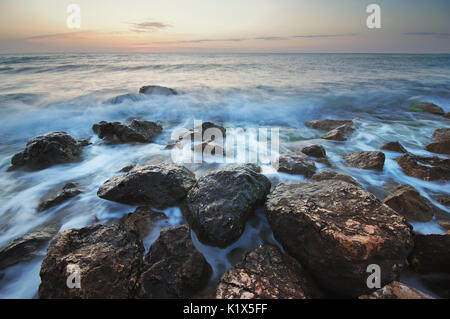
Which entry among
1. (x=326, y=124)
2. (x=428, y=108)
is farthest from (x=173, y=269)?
(x=428, y=108)

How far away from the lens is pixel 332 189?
238 cm

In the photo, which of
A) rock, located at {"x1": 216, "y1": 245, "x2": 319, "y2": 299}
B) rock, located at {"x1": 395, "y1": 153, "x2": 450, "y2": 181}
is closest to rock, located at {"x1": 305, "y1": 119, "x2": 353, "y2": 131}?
rock, located at {"x1": 395, "y1": 153, "x2": 450, "y2": 181}

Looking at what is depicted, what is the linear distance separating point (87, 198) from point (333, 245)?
3.31m

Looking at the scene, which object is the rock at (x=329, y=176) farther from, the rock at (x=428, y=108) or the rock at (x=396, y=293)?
the rock at (x=428, y=108)

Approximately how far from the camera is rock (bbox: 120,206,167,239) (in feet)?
8.31

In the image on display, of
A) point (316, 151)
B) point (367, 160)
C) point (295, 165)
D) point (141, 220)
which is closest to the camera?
point (141, 220)

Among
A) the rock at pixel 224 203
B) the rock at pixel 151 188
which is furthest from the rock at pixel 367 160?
the rock at pixel 151 188

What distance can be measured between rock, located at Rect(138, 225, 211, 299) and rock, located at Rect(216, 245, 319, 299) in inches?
10.5

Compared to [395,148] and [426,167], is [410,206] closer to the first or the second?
[426,167]

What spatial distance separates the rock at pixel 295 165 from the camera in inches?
151

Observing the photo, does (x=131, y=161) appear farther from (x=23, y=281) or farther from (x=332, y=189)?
(x=332, y=189)

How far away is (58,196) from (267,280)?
3165 millimetres

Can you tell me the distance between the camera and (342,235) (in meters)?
1.83
